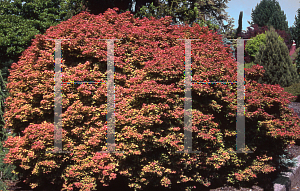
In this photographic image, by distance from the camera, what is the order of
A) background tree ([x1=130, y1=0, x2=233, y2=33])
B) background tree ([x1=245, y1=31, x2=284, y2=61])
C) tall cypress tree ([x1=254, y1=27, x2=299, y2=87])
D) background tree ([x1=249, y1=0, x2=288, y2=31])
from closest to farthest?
background tree ([x1=130, y1=0, x2=233, y2=33]) → tall cypress tree ([x1=254, y1=27, x2=299, y2=87]) → background tree ([x1=245, y1=31, x2=284, y2=61]) → background tree ([x1=249, y1=0, x2=288, y2=31])

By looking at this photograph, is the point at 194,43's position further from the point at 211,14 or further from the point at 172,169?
the point at 211,14

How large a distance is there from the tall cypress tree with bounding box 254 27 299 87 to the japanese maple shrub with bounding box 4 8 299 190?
7.24 metres

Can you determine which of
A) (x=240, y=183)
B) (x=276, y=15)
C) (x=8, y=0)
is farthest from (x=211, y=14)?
(x=276, y=15)

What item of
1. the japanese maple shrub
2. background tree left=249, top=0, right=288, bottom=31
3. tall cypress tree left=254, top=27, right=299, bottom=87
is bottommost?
the japanese maple shrub

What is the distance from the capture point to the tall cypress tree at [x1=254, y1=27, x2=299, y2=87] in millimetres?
11344

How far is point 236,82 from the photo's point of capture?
465cm

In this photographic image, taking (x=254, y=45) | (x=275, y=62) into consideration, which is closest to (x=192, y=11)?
(x=275, y=62)

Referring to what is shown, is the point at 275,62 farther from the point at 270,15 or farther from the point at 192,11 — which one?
the point at 270,15

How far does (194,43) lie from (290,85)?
9342mm

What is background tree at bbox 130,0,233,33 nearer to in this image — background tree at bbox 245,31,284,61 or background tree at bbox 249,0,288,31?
background tree at bbox 245,31,284,61

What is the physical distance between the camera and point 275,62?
1145 centimetres

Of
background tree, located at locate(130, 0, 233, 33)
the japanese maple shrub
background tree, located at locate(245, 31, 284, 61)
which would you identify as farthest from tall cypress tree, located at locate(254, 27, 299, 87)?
background tree, located at locate(245, 31, 284, 61)

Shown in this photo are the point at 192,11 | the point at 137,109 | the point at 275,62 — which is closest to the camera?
the point at 137,109

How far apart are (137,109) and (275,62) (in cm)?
942
